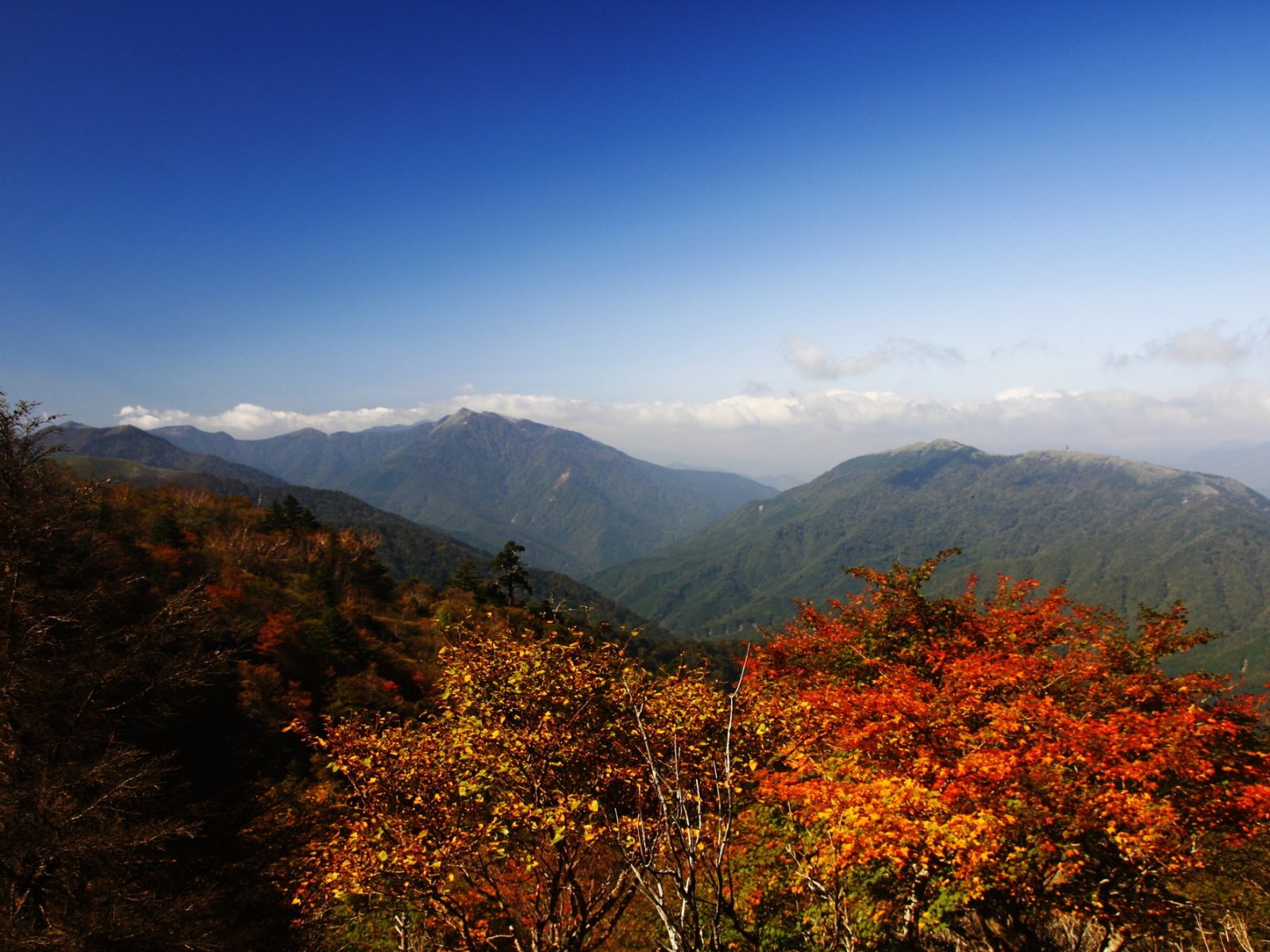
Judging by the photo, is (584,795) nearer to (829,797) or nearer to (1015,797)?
(829,797)

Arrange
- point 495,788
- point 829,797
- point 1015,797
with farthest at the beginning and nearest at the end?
point 829,797, point 1015,797, point 495,788

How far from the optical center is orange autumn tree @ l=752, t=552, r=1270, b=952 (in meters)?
10.3

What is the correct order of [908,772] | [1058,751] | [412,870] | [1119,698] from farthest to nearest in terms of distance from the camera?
[1119,698]
[908,772]
[1058,751]
[412,870]

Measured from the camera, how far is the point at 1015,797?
34.9 ft

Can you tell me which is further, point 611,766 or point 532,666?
point 532,666

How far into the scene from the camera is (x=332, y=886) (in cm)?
1031

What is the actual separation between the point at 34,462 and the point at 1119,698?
2431 centimetres

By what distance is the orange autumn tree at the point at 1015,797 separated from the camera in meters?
10.3

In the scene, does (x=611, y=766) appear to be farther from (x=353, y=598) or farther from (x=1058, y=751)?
(x=353, y=598)

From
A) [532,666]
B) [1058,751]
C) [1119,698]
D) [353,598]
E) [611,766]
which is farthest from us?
[353,598]

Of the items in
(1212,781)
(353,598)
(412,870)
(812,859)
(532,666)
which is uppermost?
(532,666)

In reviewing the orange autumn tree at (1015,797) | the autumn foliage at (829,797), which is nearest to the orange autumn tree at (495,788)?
the autumn foliage at (829,797)

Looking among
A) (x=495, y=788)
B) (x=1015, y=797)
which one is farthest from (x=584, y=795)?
(x=1015, y=797)

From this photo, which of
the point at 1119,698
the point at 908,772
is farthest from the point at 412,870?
the point at 1119,698
